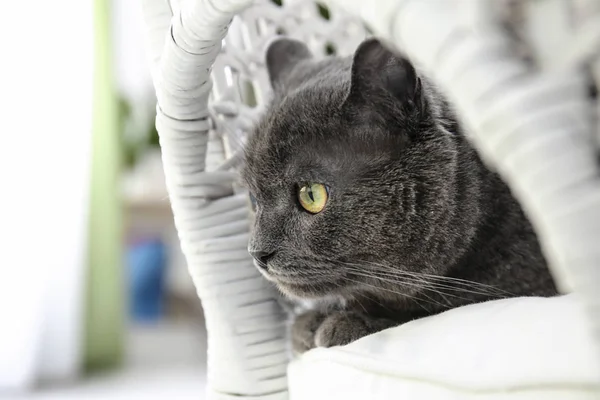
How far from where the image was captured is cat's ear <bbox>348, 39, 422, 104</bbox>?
0.65m

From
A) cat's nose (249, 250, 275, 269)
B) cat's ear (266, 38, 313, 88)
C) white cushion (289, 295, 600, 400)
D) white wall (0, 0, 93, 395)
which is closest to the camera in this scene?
white cushion (289, 295, 600, 400)

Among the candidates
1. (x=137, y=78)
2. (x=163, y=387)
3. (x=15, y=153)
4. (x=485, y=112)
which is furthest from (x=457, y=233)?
(x=137, y=78)

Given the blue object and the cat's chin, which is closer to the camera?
the cat's chin

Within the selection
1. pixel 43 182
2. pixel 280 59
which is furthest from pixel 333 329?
pixel 43 182

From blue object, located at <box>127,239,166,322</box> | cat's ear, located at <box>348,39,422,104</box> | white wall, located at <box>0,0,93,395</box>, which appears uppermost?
cat's ear, located at <box>348,39,422,104</box>

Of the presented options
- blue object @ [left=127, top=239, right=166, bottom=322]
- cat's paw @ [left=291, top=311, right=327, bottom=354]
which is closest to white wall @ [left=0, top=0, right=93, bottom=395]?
blue object @ [left=127, top=239, right=166, bottom=322]

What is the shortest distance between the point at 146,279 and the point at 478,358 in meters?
2.81

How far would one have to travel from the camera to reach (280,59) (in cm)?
98

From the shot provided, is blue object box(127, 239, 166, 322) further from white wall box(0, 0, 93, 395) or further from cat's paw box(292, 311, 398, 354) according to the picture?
cat's paw box(292, 311, 398, 354)

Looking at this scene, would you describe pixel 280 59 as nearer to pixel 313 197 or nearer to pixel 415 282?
pixel 313 197

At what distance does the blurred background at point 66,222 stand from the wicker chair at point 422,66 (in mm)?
1216

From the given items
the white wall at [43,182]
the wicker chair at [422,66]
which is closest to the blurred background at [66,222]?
the white wall at [43,182]

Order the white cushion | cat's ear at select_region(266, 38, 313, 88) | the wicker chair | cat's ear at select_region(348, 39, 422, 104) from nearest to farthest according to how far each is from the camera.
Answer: the wicker chair
the white cushion
cat's ear at select_region(348, 39, 422, 104)
cat's ear at select_region(266, 38, 313, 88)

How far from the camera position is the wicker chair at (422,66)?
0.34 metres
